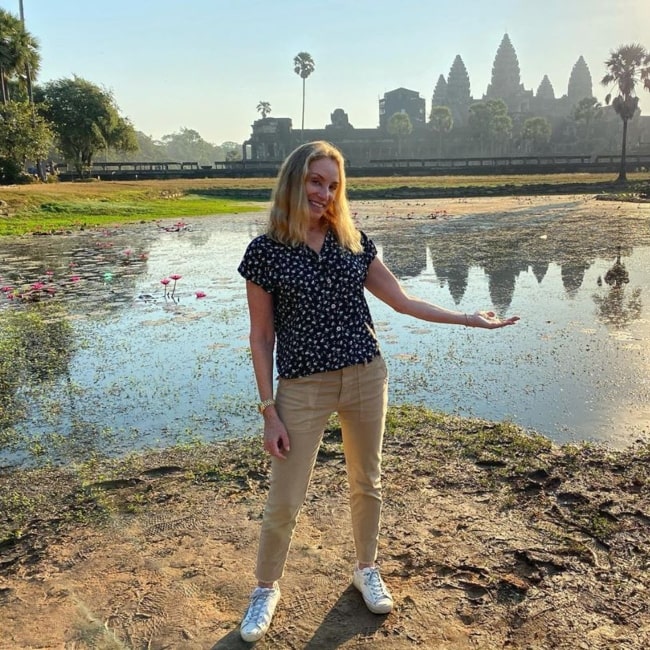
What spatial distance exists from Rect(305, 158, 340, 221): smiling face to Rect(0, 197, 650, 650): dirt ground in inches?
62.3

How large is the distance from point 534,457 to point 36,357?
4845 mm

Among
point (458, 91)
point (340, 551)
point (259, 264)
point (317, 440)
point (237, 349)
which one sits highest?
point (458, 91)

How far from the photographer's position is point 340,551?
2943 mm

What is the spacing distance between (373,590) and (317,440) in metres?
0.66

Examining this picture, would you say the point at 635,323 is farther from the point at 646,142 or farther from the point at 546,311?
the point at 646,142

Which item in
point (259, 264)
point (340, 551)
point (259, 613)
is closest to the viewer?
point (259, 264)

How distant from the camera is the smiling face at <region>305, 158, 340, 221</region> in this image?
2.34 meters

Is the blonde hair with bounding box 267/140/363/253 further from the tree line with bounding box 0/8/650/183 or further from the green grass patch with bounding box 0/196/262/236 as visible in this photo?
the tree line with bounding box 0/8/650/183

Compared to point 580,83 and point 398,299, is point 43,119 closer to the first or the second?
point 398,299

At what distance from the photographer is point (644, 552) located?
2.85 meters

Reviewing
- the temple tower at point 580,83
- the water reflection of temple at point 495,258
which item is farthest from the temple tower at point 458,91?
the water reflection of temple at point 495,258

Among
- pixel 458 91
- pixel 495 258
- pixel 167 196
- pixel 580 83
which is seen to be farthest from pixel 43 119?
pixel 580 83

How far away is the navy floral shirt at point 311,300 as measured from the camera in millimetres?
2320

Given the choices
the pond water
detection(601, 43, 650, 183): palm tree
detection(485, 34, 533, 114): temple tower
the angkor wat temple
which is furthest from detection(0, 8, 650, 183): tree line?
detection(485, 34, 533, 114): temple tower
